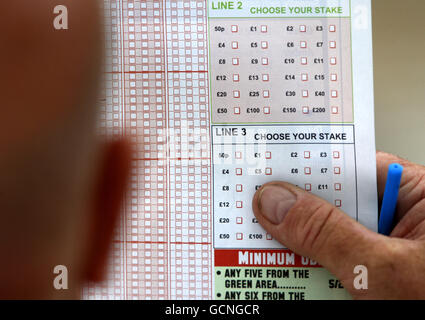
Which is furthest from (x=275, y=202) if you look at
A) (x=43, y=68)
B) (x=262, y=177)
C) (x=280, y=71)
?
(x=43, y=68)

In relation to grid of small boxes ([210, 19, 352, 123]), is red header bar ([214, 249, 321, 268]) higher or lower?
lower

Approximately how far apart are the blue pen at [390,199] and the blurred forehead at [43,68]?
308 millimetres

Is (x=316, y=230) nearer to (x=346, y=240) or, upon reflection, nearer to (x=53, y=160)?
(x=346, y=240)

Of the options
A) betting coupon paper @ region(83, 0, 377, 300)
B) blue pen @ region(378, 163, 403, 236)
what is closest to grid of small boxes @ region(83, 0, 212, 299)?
betting coupon paper @ region(83, 0, 377, 300)

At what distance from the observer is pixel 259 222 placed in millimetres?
352

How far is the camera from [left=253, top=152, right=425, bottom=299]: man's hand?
0.32m

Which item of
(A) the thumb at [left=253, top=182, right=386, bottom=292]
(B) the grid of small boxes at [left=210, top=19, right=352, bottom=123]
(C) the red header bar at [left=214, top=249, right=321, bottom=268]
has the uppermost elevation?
(B) the grid of small boxes at [left=210, top=19, right=352, bottom=123]

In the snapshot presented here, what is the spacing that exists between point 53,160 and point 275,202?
9.0 inches

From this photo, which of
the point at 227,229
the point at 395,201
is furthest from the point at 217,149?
the point at 395,201

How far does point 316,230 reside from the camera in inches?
13.0

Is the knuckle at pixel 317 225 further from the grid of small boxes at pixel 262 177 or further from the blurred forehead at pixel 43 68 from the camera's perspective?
the blurred forehead at pixel 43 68

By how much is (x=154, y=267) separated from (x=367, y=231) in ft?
0.69

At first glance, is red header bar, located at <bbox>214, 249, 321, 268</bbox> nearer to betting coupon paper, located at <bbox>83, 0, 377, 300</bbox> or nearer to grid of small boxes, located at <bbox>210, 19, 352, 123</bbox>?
betting coupon paper, located at <bbox>83, 0, 377, 300</bbox>
